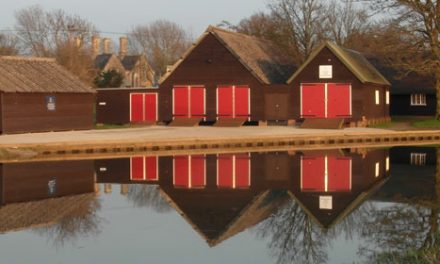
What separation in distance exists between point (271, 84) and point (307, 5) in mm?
15772

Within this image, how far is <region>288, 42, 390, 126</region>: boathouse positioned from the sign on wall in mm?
14178

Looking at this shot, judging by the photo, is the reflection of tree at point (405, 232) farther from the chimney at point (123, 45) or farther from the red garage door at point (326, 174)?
the chimney at point (123, 45)

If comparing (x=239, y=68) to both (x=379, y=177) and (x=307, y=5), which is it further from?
(x=379, y=177)

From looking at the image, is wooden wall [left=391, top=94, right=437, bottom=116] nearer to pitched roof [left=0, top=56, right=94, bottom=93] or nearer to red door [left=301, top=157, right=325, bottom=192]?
pitched roof [left=0, top=56, right=94, bottom=93]

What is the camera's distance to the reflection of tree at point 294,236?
37.3ft

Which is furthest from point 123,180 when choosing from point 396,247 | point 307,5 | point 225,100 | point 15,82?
point 307,5

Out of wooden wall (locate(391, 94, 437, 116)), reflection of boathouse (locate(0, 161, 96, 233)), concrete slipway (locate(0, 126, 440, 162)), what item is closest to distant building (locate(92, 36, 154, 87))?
wooden wall (locate(391, 94, 437, 116))

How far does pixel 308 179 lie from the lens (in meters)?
19.9

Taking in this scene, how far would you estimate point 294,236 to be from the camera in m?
12.8

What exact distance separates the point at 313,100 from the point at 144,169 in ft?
71.2

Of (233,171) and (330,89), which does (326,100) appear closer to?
(330,89)

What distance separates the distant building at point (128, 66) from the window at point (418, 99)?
41.1 metres

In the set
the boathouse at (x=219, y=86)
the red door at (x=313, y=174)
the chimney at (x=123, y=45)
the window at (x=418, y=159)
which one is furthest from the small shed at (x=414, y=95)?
the chimney at (x=123, y=45)

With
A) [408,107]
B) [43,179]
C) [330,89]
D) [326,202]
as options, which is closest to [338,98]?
[330,89]
